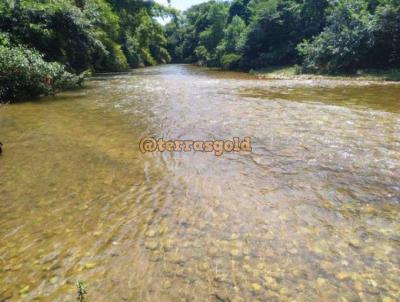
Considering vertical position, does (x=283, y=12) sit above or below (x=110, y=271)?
above

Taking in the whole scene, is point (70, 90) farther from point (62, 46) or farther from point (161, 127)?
point (161, 127)

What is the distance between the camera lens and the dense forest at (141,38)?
1370cm

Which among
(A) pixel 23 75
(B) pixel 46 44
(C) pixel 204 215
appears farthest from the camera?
(B) pixel 46 44

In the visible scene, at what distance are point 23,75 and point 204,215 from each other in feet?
37.9

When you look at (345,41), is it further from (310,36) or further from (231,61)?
(231,61)

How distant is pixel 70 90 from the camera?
16141 millimetres

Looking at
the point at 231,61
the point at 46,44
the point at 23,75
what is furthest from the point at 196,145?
the point at 231,61

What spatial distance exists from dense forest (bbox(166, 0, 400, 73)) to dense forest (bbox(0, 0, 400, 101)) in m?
0.06

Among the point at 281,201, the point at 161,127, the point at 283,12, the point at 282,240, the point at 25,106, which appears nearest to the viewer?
the point at 282,240

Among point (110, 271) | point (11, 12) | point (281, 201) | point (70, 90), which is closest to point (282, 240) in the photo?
point (281, 201)

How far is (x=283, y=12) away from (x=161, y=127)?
88.4 feet

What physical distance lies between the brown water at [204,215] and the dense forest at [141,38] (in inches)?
261

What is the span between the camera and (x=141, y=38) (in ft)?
146

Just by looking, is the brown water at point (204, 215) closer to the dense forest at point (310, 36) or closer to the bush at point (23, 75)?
the bush at point (23, 75)
